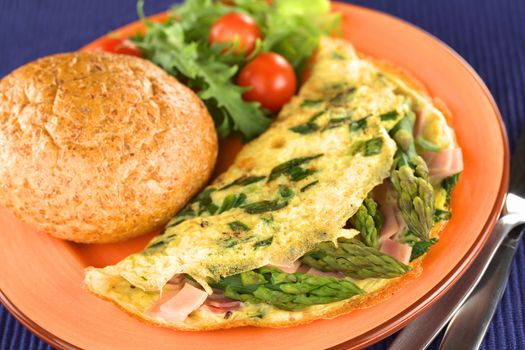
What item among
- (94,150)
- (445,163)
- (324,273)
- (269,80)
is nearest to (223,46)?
(269,80)

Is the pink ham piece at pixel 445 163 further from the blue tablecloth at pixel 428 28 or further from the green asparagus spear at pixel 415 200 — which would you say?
the blue tablecloth at pixel 428 28

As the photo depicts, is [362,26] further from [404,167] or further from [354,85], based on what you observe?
[404,167]

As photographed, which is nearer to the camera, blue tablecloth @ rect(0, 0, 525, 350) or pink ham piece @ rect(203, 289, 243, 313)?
pink ham piece @ rect(203, 289, 243, 313)

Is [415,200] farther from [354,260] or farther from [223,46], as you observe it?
[223,46]

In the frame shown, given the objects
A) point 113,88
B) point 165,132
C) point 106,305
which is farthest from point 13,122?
point 106,305

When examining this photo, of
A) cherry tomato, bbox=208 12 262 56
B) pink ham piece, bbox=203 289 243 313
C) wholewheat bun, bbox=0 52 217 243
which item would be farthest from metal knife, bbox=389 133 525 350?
cherry tomato, bbox=208 12 262 56

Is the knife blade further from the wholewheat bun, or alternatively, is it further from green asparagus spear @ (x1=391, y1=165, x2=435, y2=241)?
the wholewheat bun

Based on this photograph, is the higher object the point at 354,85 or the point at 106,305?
the point at 354,85
